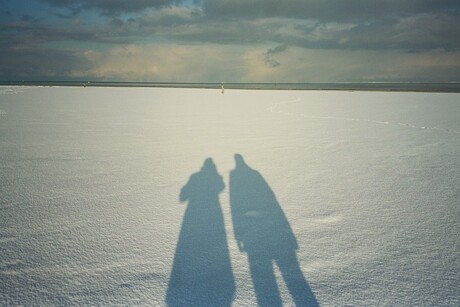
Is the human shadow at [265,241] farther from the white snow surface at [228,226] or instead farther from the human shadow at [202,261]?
the human shadow at [202,261]

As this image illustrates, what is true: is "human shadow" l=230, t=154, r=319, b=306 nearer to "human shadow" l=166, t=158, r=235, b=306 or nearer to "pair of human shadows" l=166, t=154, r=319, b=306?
"pair of human shadows" l=166, t=154, r=319, b=306

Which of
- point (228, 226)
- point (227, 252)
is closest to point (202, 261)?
point (227, 252)

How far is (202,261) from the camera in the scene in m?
2.40

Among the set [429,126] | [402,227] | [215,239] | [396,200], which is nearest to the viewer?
[215,239]

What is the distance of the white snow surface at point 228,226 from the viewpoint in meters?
2.09

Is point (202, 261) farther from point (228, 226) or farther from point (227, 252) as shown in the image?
point (228, 226)

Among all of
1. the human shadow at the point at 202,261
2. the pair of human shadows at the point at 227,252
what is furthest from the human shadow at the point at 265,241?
the human shadow at the point at 202,261

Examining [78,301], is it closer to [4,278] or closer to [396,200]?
[4,278]

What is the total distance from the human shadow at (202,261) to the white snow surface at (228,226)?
11mm

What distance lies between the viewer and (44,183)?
4.13m

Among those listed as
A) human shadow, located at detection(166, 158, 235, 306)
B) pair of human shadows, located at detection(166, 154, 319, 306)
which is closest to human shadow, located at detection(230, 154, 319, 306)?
pair of human shadows, located at detection(166, 154, 319, 306)

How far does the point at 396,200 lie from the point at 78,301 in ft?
12.2

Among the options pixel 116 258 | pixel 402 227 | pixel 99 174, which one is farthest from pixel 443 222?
pixel 99 174

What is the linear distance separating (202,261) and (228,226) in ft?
2.13
